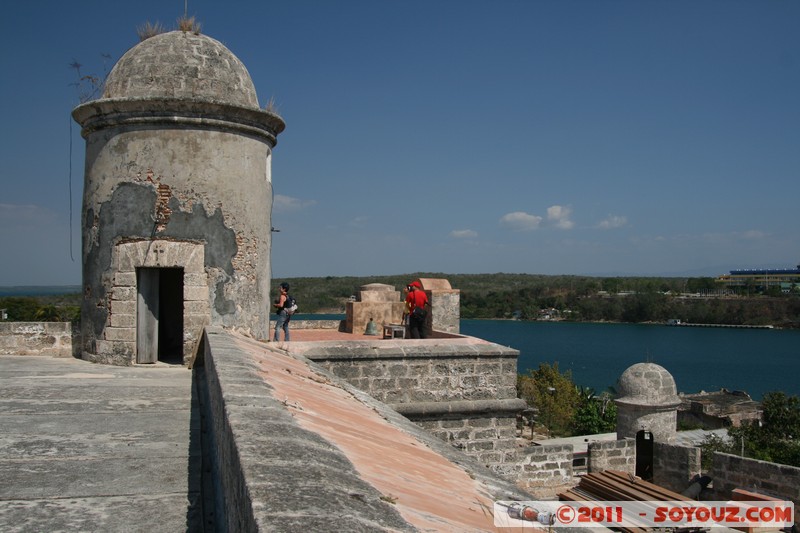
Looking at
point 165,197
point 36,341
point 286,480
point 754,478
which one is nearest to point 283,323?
point 36,341

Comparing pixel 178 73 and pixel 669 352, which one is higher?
pixel 178 73

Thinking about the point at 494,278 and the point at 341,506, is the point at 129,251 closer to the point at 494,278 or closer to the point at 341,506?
the point at 341,506

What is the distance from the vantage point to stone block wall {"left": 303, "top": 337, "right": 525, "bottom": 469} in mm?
8734

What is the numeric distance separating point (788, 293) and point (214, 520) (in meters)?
130

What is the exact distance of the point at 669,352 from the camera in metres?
80.0

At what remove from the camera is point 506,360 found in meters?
9.37

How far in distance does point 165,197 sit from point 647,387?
9201mm

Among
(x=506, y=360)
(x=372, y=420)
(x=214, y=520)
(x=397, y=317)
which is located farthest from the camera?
(x=397, y=317)

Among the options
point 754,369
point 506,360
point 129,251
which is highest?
point 129,251

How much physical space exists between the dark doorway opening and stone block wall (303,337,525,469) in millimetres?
1785

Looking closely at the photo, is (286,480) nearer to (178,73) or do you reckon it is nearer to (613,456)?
(178,73)

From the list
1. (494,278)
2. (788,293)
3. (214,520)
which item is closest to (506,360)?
(214,520)

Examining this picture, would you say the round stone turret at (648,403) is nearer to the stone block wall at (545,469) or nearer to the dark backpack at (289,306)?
the stone block wall at (545,469)

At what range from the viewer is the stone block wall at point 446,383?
28.7ft
